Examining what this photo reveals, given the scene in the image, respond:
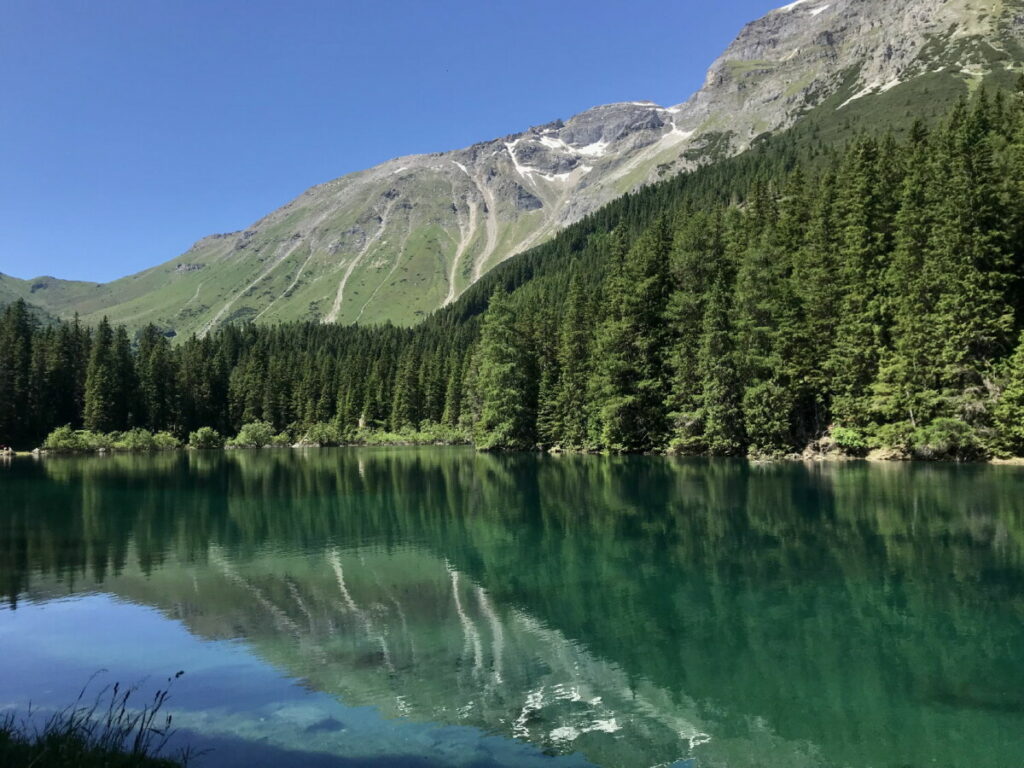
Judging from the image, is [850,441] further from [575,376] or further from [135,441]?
[135,441]

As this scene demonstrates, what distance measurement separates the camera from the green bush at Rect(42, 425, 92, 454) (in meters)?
100

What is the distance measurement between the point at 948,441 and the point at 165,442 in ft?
375

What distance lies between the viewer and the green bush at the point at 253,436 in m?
127

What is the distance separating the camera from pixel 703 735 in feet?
32.0

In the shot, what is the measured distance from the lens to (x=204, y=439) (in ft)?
398

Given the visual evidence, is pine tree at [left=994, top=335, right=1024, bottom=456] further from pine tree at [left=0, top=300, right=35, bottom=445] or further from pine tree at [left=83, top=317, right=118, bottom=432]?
pine tree at [left=0, top=300, right=35, bottom=445]

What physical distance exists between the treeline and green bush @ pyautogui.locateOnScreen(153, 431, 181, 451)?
7.88m

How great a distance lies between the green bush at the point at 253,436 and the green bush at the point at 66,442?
88.2 ft

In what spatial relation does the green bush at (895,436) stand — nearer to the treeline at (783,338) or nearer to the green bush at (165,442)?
the treeline at (783,338)

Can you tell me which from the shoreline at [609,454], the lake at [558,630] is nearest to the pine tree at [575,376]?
the shoreline at [609,454]

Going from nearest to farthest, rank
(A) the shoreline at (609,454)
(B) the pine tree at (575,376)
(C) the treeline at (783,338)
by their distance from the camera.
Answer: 1. (A) the shoreline at (609,454)
2. (C) the treeline at (783,338)
3. (B) the pine tree at (575,376)

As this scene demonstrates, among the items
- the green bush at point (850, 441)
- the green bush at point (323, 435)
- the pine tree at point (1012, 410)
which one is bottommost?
the green bush at point (323, 435)

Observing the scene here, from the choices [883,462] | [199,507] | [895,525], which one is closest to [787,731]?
[895,525]

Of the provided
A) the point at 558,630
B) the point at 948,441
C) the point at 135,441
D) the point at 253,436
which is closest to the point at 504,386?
the point at 948,441
